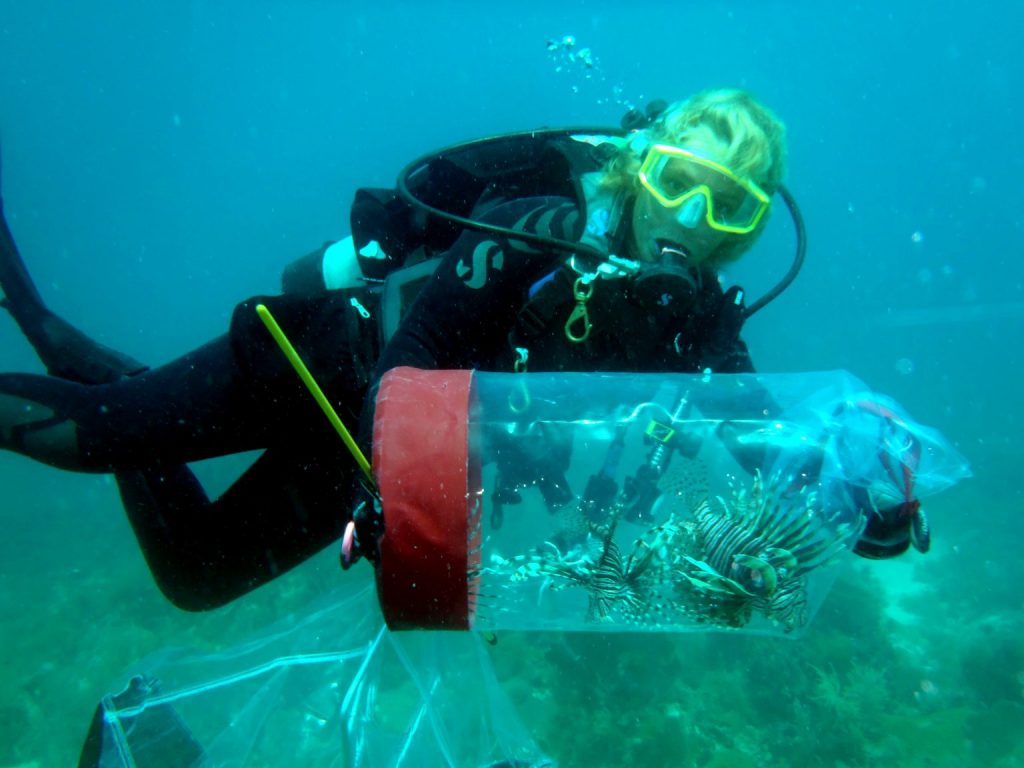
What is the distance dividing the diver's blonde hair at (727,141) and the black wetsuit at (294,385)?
263mm

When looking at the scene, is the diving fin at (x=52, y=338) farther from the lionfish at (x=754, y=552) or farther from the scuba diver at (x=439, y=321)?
the lionfish at (x=754, y=552)

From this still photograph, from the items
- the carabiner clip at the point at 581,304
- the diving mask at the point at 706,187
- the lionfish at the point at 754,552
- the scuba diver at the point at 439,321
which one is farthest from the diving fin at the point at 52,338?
the lionfish at the point at 754,552

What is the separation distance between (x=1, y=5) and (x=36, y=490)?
3626cm

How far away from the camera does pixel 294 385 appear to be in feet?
9.38

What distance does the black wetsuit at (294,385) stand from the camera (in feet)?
7.70

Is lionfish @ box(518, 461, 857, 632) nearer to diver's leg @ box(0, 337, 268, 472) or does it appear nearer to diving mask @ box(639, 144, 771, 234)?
diving mask @ box(639, 144, 771, 234)

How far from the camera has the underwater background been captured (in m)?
7.68

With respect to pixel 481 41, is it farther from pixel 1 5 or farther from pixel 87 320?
pixel 87 320

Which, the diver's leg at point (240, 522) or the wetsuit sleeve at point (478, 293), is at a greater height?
the wetsuit sleeve at point (478, 293)

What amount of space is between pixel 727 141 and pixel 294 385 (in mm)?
2280

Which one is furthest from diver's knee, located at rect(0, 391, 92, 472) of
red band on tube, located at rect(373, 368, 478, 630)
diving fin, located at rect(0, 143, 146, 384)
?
red band on tube, located at rect(373, 368, 478, 630)

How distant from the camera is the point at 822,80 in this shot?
3054 inches

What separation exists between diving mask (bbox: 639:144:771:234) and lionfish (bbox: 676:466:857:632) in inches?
50.3

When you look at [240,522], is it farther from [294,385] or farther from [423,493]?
[423,493]
